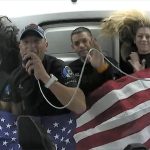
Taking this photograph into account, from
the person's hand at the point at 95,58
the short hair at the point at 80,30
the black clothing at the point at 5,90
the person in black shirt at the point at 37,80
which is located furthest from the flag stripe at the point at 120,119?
the short hair at the point at 80,30

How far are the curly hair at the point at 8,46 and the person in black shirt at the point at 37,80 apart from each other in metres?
0.16

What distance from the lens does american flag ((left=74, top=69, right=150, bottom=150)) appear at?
6.16ft

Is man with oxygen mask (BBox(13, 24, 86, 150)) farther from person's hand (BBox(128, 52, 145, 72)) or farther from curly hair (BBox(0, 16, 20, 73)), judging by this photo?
person's hand (BBox(128, 52, 145, 72))

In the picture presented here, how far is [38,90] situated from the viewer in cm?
198

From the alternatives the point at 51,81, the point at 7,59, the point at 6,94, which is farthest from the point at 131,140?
the point at 7,59

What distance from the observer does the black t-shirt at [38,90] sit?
6.44 ft

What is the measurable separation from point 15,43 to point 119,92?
2.34ft

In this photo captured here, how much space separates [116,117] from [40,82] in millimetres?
407

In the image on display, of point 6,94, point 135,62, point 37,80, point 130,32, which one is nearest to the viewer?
point 37,80

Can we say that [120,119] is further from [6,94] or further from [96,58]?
[6,94]

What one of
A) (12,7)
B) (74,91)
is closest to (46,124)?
(74,91)

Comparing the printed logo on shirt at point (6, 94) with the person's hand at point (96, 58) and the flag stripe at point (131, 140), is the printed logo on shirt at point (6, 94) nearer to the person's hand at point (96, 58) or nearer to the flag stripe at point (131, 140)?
the person's hand at point (96, 58)

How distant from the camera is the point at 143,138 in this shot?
6.09 ft

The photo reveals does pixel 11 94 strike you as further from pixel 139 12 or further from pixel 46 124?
pixel 139 12
